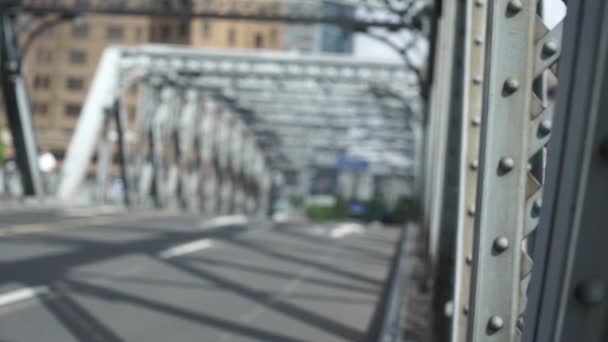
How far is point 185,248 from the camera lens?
47.2 feet

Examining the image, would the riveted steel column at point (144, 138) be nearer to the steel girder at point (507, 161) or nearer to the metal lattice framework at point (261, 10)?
the metal lattice framework at point (261, 10)

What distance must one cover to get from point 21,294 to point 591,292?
7385mm

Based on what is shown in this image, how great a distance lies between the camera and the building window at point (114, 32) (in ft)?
310

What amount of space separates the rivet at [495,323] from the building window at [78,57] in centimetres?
9454

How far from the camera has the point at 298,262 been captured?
14109mm

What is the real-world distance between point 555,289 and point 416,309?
815cm

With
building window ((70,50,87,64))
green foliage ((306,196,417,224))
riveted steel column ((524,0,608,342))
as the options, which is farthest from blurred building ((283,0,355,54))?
riveted steel column ((524,0,608,342))

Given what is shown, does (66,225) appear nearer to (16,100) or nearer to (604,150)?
(16,100)

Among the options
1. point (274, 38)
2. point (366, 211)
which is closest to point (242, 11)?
point (366, 211)

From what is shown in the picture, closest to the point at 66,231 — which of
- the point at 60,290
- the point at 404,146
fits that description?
the point at 60,290

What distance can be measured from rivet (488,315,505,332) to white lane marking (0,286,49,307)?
5693 millimetres

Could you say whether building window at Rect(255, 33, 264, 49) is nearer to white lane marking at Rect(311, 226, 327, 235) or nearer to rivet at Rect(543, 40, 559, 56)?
white lane marking at Rect(311, 226, 327, 235)

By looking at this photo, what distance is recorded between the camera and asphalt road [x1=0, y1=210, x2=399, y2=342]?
Answer: 7.38m

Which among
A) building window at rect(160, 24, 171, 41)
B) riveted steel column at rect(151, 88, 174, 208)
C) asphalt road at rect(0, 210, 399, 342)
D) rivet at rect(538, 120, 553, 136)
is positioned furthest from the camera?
building window at rect(160, 24, 171, 41)
